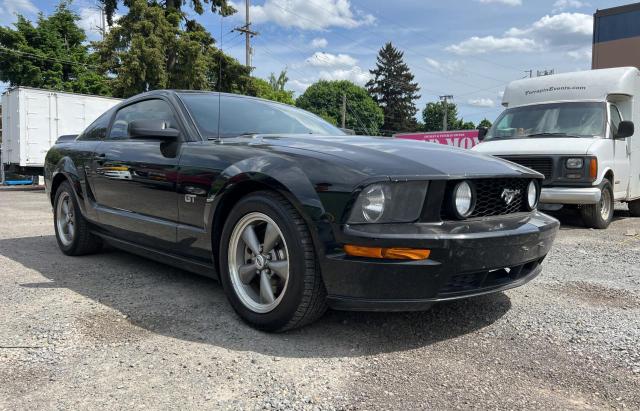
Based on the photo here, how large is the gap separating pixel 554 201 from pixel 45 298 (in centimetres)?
613

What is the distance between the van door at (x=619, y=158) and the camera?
747 centimetres

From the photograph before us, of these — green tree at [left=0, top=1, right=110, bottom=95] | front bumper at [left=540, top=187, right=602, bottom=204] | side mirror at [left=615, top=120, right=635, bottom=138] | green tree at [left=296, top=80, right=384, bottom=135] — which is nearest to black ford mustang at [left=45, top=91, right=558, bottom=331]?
front bumper at [left=540, top=187, right=602, bottom=204]

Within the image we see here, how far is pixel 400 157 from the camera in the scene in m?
2.70

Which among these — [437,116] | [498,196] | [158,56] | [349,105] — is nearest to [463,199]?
[498,196]

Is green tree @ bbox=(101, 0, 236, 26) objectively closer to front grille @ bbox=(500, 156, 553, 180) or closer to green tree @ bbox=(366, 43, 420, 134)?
front grille @ bbox=(500, 156, 553, 180)

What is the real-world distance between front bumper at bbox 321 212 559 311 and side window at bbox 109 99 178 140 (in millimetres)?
1850

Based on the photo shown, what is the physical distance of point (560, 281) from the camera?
13.1 ft

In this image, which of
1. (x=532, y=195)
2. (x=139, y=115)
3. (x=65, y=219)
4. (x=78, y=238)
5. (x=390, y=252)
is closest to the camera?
(x=390, y=252)

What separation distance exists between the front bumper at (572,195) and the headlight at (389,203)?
485 cm

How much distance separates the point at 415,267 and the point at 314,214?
545mm

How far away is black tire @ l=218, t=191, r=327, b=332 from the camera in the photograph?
2523 mm

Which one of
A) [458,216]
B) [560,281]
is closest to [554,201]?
[560,281]

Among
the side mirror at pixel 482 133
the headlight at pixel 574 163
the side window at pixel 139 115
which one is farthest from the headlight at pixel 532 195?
the side mirror at pixel 482 133

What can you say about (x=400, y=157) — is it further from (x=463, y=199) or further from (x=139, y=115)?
(x=139, y=115)
